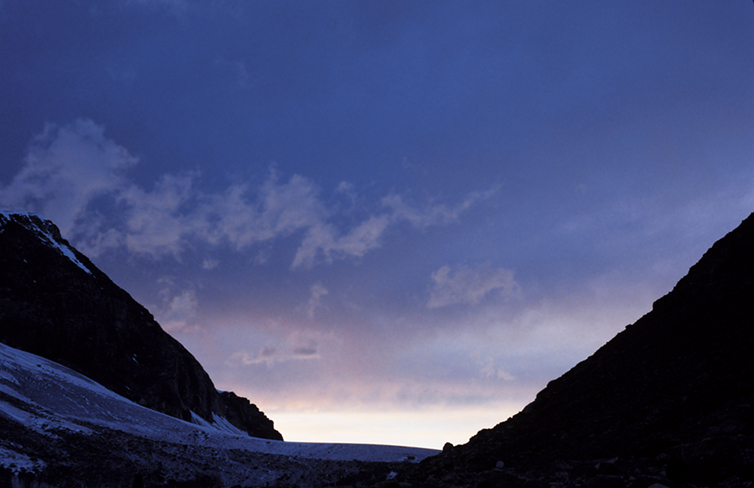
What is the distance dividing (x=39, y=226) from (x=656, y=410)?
412 feet

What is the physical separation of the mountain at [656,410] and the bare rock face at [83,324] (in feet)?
271

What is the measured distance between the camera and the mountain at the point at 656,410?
68.7 feet

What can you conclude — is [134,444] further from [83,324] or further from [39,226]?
[39,226]

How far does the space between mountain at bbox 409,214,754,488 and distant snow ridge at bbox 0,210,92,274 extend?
104m

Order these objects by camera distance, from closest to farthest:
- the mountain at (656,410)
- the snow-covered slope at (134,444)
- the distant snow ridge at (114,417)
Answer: the mountain at (656,410) → the snow-covered slope at (134,444) → the distant snow ridge at (114,417)

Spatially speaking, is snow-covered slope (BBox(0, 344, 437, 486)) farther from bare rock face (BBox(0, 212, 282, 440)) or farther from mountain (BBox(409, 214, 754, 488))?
mountain (BBox(409, 214, 754, 488))

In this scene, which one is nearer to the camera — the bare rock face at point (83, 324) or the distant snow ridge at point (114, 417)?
the distant snow ridge at point (114, 417)

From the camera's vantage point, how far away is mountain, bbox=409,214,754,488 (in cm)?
2094

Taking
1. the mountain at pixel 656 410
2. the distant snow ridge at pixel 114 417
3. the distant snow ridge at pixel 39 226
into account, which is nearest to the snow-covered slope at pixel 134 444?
the distant snow ridge at pixel 114 417

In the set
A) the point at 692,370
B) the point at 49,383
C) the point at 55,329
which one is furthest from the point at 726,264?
the point at 55,329

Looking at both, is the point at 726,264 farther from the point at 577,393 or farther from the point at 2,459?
the point at 2,459

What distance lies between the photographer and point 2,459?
38281mm

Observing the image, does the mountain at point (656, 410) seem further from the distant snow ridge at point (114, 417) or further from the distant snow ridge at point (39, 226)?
the distant snow ridge at point (39, 226)

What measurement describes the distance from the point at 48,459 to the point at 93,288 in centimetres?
7802
